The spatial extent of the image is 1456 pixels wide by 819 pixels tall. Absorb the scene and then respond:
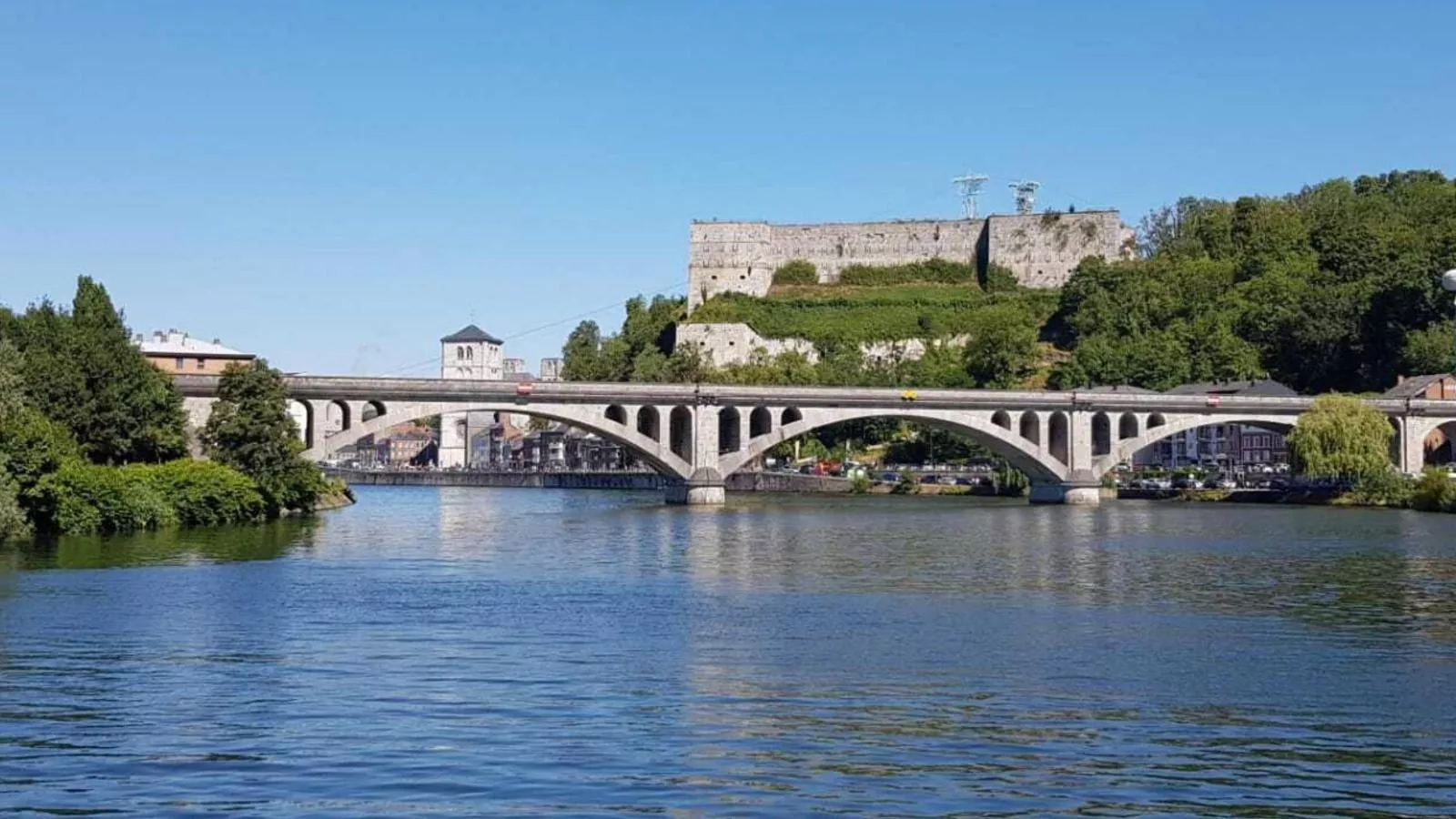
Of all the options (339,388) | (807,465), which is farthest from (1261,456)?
(339,388)

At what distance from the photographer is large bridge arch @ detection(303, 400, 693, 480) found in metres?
77.4

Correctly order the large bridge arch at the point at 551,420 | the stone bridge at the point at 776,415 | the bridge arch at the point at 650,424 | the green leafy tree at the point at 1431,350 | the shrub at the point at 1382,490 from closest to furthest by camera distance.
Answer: the large bridge arch at the point at 551,420 < the stone bridge at the point at 776,415 < the shrub at the point at 1382,490 < the bridge arch at the point at 650,424 < the green leafy tree at the point at 1431,350

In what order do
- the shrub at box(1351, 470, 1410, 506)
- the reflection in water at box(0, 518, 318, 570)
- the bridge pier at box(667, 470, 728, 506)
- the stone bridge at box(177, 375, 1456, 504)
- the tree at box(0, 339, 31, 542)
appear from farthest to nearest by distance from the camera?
the bridge pier at box(667, 470, 728, 506) < the shrub at box(1351, 470, 1410, 506) < the stone bridge at box(177, 375, 1456, 504) < the tree at box(0, 339, 31, 542) < the reflection in water at box(0, 518, 318, 570)

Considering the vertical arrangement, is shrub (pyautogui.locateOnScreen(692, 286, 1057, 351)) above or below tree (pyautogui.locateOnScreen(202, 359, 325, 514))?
above

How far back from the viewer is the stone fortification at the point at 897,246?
145875mm

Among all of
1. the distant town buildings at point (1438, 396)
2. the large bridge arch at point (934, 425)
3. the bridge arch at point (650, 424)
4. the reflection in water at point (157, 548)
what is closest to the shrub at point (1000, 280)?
the distant town buildings at point (1438, 396)

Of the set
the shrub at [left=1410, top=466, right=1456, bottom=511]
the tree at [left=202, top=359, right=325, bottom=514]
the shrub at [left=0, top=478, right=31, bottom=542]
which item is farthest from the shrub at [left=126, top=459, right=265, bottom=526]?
the shrub at [left=1410, top=466, right=1456, bottom=511]

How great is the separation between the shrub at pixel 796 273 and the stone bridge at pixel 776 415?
54.4 metres

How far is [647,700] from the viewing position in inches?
926

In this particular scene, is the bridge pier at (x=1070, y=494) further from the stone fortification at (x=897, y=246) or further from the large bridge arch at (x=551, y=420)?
the stone fortification at (x=897, y=246)

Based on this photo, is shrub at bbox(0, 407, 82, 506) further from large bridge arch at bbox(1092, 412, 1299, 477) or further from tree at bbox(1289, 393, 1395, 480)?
tree at bbox(1289, 393, 1395, 480)

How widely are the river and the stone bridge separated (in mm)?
29444

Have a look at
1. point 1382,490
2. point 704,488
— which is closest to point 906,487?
point 704,488

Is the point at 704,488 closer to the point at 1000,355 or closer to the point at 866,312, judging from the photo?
the point at 1000,355
